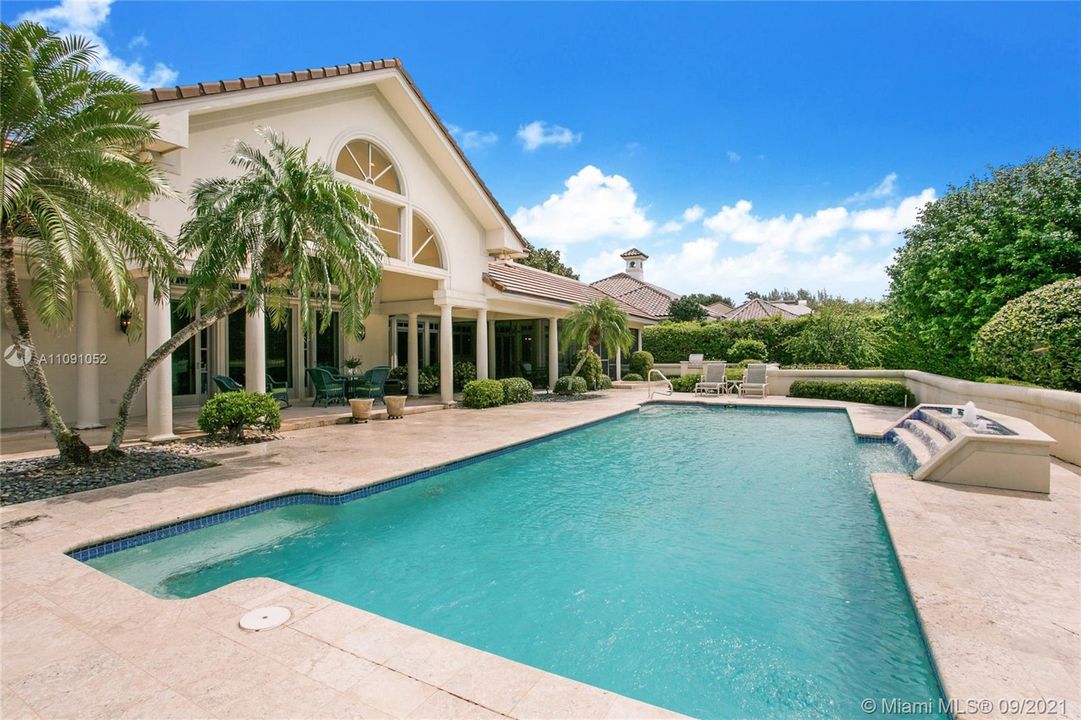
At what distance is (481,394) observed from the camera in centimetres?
1642

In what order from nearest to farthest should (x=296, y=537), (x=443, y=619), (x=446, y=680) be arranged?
(x=446, y=680) → (x=443, y=619) → (x=296, y=537)

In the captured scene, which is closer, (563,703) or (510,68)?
(563,703)

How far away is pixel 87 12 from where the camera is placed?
8836 mm

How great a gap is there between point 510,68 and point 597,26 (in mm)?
4087

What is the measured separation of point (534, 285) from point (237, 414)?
1353 cm

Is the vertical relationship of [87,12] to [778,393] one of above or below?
above

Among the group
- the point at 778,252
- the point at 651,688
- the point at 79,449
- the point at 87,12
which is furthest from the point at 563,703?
the point at 778,252

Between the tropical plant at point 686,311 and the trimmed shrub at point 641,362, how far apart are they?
9.09 meters

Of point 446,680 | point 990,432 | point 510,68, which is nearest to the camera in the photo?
point 446,680

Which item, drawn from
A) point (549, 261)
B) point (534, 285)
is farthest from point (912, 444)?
point (549, 261)

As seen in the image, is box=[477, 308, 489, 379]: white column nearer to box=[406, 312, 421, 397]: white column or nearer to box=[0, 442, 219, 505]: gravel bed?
box=[406, 312, 421, 397]: white column

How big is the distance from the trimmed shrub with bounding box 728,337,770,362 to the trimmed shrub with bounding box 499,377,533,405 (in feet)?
42.1

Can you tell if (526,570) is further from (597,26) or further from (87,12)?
(597,26)

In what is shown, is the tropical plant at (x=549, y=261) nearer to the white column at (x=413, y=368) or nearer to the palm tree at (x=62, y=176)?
the white column at (x=413, y=368)
